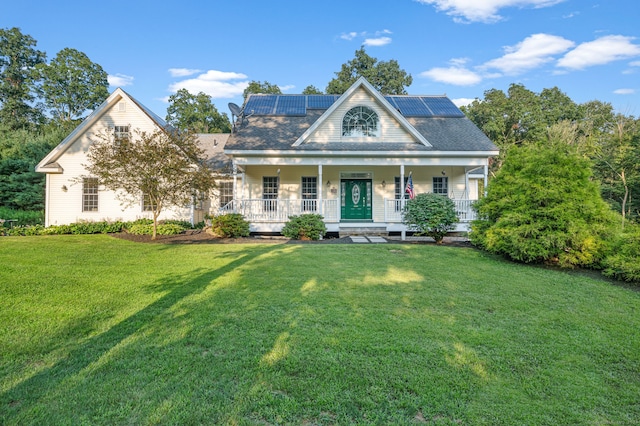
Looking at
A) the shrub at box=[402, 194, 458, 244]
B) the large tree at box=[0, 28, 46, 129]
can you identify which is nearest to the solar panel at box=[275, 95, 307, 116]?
the shrub at box=[402, 194, 458, 244]

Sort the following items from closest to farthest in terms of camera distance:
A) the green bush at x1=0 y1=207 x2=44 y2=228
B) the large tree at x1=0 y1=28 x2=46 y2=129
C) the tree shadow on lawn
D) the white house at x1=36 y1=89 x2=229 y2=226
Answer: the tree shadow on lawn, the white house at x1=36 y1=89 x2=229 y2=226, the green bush at x1=0 y1=207 x2=44 y2=228, the large tree at x1=0 y1=28 x2=46 y2=129

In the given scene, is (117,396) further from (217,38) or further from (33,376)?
(217,38)

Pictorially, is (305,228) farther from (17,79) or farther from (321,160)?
(17,79)

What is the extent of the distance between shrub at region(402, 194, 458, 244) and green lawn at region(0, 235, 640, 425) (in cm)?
465

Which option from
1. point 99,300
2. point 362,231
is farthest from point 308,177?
point 99,300

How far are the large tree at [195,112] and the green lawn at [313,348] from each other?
3454 cm

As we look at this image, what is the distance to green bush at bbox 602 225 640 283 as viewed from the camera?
577cm

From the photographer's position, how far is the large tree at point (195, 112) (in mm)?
37750

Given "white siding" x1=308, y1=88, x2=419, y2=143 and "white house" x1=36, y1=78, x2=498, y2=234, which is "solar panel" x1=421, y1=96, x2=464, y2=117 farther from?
"white siding" x1=308, y1=88, x2=419, y2=143

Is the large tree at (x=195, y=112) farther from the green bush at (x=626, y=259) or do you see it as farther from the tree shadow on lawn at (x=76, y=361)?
the green bush at (x=626, y=259)

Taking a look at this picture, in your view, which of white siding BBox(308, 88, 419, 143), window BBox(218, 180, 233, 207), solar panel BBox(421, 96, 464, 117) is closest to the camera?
white siding BBox(308, 88, 419, 143)

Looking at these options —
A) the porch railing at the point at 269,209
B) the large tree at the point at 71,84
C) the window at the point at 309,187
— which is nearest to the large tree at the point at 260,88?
the large tree at the point at 71,84

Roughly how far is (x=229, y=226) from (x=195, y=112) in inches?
1230

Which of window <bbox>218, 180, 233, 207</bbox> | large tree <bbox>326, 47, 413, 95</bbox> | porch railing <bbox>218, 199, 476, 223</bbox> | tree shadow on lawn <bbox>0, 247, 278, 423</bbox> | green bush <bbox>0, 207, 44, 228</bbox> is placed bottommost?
tree shadow on lawn <bbox>0, 247, 278, 423</bbox>
